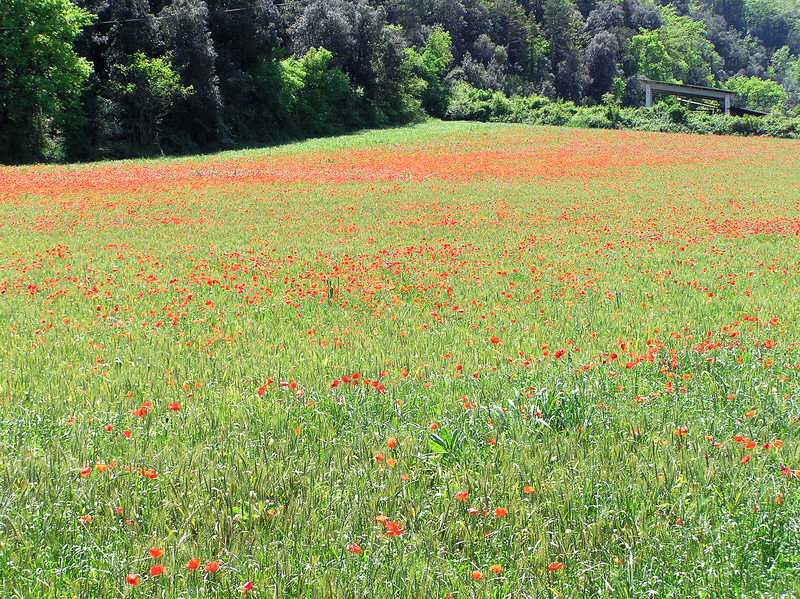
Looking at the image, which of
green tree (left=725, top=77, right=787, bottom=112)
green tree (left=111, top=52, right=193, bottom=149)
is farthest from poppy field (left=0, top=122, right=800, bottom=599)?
green tree (left=725, top=77, right=787, bottom=112)

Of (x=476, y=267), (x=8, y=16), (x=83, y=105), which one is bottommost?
(x=476, y=267)

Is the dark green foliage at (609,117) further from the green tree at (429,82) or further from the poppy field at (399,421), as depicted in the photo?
the poppy field at (399,421)

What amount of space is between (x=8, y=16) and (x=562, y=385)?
136 ft

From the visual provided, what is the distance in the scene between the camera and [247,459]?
3.79 meters

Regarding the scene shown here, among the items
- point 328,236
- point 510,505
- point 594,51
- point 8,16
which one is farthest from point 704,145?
point 594,51

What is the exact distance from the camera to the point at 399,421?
443 cm

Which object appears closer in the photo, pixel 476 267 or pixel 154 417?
pixel 154 417

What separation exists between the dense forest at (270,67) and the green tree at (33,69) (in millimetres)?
78

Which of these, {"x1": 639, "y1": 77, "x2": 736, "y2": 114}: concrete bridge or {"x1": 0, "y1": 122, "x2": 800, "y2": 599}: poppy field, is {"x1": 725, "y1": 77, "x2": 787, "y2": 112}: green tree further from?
{"x1": 0, "y1": 122, "x2": 800, "y2": 599}: poppy field

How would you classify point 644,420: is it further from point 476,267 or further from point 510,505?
point 476,267

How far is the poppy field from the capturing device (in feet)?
9.51

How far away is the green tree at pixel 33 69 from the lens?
115 feet

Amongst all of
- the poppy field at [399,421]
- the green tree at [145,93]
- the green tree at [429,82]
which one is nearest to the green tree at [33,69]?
the green tree at [145,93]

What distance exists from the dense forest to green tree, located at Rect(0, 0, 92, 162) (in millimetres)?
78
